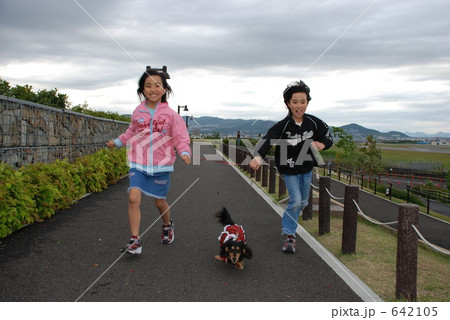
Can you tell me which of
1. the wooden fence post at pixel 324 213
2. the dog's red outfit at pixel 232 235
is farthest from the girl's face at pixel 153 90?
the wooden fence post at pixel 324 213

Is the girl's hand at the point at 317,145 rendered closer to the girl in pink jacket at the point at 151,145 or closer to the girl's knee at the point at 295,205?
the girl's knee at the point at 295,205

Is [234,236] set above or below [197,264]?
above

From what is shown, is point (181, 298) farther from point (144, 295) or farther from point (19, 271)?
point (19, 271)

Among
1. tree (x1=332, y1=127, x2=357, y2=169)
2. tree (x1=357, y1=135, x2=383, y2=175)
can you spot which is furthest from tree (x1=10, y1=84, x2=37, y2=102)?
tree (x1=332, y1=127, x2=357, y2=169)

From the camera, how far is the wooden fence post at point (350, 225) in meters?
4.76

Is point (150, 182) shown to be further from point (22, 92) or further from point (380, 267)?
point (22, 92)

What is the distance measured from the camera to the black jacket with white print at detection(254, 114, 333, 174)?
467 centimetres

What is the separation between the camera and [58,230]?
17.3ft

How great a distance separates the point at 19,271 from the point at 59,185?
3.12 meters

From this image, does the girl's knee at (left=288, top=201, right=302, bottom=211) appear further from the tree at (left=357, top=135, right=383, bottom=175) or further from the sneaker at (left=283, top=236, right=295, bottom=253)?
the tree at (left=357, top=135, right=383, bottom=175)

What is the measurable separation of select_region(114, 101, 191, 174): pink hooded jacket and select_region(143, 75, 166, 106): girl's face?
0.32ft

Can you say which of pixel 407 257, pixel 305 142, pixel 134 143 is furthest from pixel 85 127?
pixel 407 257

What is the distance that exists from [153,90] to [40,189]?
273 centimetres

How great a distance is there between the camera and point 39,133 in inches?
320
